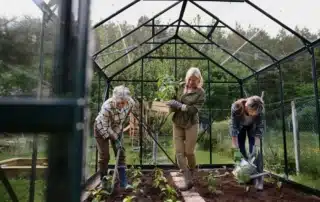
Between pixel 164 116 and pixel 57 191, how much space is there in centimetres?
557

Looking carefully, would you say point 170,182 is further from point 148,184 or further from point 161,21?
point 161,21

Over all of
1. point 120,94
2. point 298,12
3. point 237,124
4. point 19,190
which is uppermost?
point 298,12

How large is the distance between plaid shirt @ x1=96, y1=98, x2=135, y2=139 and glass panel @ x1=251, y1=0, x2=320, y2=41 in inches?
89.5

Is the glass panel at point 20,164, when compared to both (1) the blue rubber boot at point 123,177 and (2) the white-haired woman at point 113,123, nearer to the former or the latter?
(2) the white-haired woman at point 113,123

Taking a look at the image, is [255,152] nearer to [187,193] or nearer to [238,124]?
[238,124]

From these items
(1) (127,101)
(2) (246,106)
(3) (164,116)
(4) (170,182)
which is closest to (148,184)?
(4) (170,182)

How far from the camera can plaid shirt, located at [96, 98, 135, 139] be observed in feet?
10.9

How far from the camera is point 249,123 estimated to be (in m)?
3.78

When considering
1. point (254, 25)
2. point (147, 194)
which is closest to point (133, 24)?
point (254, 25)

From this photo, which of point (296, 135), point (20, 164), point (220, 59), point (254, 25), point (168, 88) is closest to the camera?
point (20, 164)

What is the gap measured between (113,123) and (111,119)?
67 millimetres

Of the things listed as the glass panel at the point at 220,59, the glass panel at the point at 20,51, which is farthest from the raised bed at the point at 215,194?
the glass panel at the point at 220,59

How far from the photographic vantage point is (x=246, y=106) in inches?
137

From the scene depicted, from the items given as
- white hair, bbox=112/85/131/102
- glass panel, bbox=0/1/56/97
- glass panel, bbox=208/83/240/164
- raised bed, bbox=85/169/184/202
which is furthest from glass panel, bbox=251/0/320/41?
glass panel, bbox=0/1/56/97
